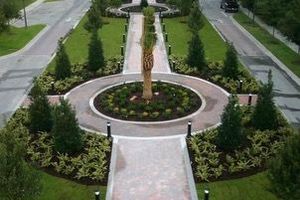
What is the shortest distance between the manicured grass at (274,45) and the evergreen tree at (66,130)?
19.4m

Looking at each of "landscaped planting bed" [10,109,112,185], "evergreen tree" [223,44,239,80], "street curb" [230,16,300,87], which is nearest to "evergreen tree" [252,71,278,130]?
"evergreen tree" [223,44,239,80]

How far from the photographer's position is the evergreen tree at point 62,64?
3066 cm

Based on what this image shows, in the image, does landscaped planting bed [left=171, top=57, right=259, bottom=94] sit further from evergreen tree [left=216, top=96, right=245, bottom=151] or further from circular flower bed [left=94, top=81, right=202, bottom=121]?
evergreen tree [left=216, top=96, right=245, bottom=151]

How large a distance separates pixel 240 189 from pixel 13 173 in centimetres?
926

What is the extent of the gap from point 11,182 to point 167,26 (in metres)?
36.1

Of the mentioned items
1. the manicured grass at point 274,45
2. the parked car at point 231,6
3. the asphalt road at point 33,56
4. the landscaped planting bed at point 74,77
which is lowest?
the asphalt road at point 33,56

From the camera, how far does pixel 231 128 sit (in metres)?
21.1

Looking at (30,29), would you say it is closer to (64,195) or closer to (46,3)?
(46,3)

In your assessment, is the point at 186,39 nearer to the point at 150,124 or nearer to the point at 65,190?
the point at 150,124

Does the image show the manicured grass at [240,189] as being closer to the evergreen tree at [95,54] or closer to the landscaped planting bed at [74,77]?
the landscaped planting bed at [74,77]

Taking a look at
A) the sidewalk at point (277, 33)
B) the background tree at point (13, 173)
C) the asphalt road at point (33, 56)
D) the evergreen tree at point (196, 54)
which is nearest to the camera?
the background tree at point (13, 173)

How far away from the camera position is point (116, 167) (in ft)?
66.6

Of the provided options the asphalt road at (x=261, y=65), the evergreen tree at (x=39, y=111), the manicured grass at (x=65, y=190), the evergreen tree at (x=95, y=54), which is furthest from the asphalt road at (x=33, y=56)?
the asphalt road at (x=261, y=65)

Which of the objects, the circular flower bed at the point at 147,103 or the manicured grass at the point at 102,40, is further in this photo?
the manicured grass at the point at 102,40
